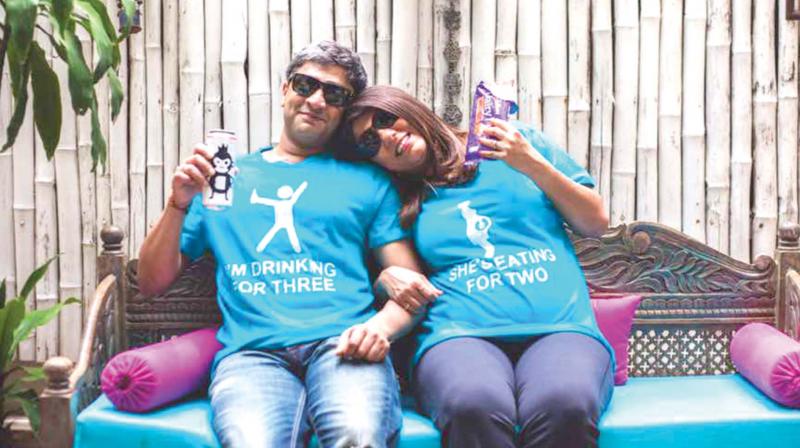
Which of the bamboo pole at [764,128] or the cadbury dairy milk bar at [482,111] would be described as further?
the bamboo pole at [764,128]

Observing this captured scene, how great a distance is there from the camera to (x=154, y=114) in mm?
3408

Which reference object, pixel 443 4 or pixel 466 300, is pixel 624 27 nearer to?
pixel 443 4

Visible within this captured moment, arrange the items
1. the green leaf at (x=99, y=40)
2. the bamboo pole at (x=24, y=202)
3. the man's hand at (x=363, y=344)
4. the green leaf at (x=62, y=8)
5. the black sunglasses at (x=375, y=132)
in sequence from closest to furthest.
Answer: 1. the man's hand at (x=363, y=344)
2. the green leaf at (x=62, y=8)
3. the green leaf at (x=99, y=40)
4. the black sunglasses at (x=375, y=132)
5. the bamboo pole at (x=24, y=202)

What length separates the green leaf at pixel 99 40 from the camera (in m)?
2.82

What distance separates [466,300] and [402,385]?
435 mm

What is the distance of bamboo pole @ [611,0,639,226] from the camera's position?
11.0 feet

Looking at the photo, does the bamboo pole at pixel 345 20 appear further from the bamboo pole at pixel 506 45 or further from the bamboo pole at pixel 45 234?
the bamboo pole at pixel 45 234

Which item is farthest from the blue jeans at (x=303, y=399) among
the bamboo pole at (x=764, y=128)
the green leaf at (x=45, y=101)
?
the bamboo pole at (x=764, y=128)

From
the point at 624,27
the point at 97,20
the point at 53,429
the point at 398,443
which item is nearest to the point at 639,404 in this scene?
the point at 398,443

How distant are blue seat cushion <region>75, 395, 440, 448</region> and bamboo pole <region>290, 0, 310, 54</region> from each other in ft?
4.49

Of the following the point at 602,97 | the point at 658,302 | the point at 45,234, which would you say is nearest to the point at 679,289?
the point at 658,302

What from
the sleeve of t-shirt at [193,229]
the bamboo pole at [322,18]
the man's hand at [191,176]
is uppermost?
the bamboo pole at [322,18]

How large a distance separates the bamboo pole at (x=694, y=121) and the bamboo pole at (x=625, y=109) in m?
0.18

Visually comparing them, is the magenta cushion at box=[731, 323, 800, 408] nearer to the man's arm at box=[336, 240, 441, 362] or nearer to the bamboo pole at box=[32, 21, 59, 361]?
the man's arm at box=[336, 240, 441, 362]
